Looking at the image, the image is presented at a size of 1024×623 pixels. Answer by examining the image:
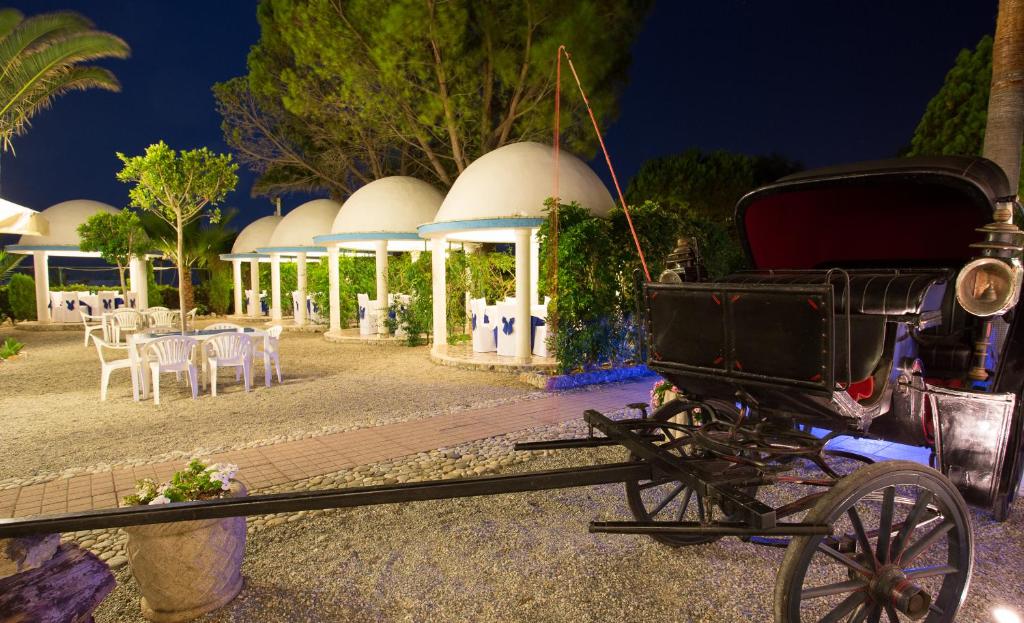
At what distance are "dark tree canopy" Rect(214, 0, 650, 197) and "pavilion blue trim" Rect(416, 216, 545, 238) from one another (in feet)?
22.3

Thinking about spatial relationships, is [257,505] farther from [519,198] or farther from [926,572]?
[519,198]

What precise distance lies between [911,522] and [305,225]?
20.7 m

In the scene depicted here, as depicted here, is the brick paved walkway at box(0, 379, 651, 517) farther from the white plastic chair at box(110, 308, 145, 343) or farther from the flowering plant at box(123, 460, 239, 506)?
the white plastic chair at box(110, 308, 145, 343)

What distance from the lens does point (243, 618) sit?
291 centimetres

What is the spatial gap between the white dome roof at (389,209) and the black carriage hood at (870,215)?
38.4 feet

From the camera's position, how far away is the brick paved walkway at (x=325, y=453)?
4578mm

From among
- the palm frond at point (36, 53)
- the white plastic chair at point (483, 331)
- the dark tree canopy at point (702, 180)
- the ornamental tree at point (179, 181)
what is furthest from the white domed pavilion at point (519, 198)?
the dark tree canopy at point (702, 180)

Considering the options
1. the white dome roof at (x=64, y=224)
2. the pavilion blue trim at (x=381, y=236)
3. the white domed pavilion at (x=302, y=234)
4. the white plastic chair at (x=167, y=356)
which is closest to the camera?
the white plastic chair at (x=167, y=356)

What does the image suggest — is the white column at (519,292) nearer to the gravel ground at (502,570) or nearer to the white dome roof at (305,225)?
the gravel ground at (502,570)

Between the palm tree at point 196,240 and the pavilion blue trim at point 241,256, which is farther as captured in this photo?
the pavilion blue trim at point 241,256

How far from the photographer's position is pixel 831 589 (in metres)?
2.29

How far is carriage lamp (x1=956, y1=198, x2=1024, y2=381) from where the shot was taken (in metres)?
2.58

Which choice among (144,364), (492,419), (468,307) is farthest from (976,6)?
(144,364)

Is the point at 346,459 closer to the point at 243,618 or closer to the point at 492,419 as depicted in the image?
the point at 492,419
